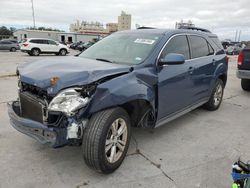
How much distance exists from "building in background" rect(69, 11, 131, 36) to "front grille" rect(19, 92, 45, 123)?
75465 mm

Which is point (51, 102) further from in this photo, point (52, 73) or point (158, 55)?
point (158, 55)

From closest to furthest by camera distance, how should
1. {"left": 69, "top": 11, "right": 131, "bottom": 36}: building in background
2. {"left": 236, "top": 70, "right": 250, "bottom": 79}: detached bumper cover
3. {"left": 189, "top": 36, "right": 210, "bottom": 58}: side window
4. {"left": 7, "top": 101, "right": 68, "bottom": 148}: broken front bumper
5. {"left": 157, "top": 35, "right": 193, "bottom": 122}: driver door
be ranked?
{"left": 7, "top": 101, "right": 68, "bottom": 148}: broken front bumper
{"left": 157, "top": 35, "right": 193, "bottom": 122}: driver door
{"left": 189, "top": 36, "right": 210, "bottom": 58}: side window
{"left": 236, "top": 70, "right": 250, "bottom": 79}: detached bumper cover
{"left": 69, "top": 11, "right": 131, "bottom": 36}: building in background

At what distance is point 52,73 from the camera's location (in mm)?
2895

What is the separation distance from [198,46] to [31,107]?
3366mm

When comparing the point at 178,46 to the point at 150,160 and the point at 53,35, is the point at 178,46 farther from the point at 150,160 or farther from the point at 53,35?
the point at 53,35

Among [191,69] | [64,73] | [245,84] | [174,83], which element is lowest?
[245,84]

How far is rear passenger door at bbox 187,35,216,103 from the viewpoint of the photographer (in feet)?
14.8

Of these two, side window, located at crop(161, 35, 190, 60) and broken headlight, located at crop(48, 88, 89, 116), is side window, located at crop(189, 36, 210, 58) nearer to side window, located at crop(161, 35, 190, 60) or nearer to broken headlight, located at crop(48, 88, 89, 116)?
side window, located at crop(161, 35, 190, 60)

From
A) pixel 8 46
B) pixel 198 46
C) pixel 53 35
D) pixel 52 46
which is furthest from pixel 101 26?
pixel 198 46

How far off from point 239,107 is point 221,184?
388cm

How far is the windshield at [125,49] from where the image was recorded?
3.64 meters

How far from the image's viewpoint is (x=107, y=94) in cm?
277

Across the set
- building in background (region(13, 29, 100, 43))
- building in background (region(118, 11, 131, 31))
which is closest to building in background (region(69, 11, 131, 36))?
building in background (region(118, 11, 131, 31))

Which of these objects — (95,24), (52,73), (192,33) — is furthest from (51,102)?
(95,24)
